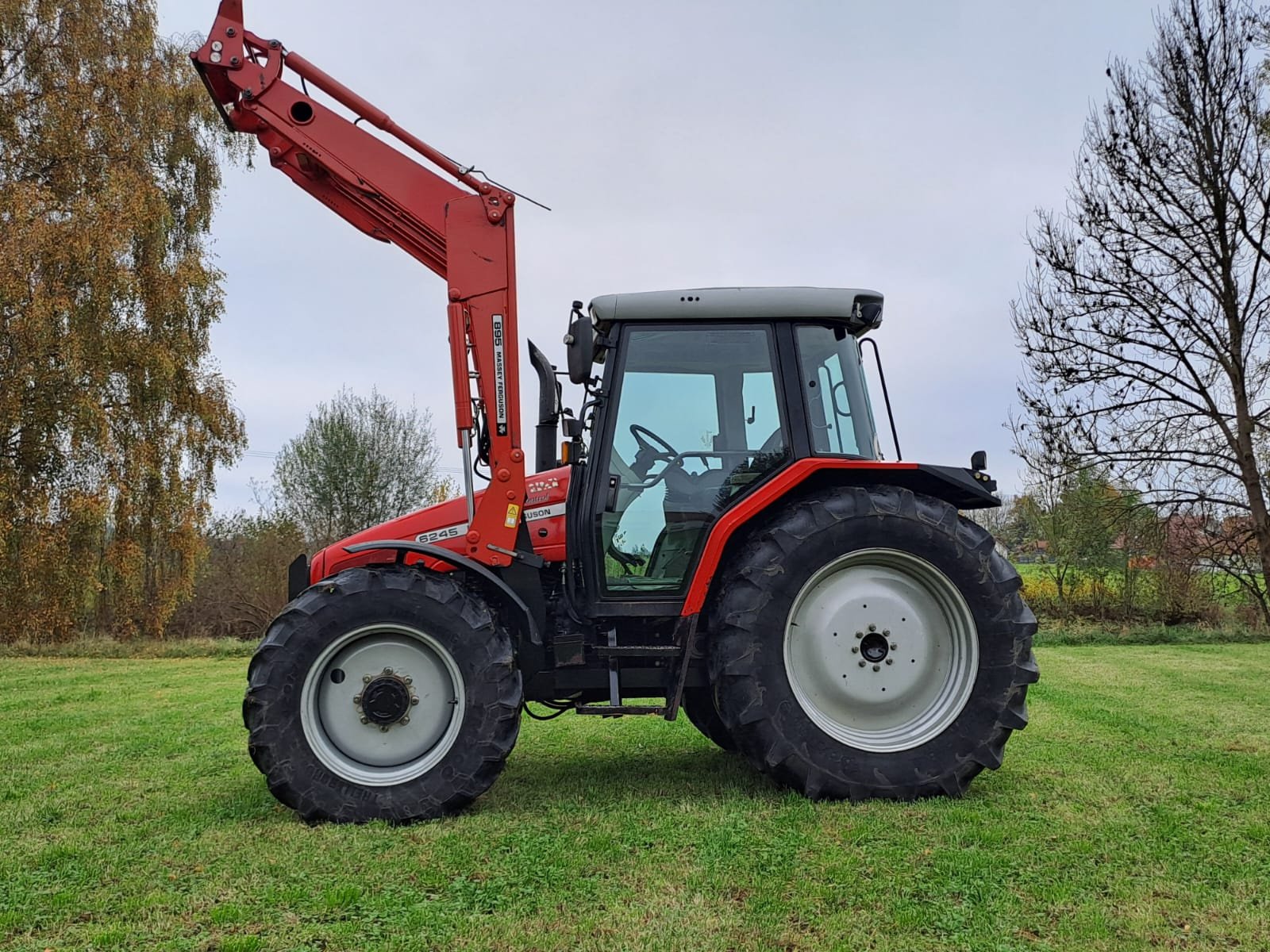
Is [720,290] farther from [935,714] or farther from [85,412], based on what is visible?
[85,412]

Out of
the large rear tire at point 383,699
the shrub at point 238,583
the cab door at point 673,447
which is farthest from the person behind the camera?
the shrub at point 238,583

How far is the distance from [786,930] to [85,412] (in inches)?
549

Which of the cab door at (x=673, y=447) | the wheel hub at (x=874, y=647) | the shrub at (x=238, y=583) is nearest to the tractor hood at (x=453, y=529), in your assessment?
the cab door at (x=673, y=447)

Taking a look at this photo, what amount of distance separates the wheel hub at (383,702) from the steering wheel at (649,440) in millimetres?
1588

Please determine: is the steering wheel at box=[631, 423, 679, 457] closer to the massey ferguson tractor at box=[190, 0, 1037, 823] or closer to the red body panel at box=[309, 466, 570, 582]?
the massey ferguson tractor at box=[190, 0, 1037, 823]

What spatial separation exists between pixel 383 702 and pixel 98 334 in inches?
503

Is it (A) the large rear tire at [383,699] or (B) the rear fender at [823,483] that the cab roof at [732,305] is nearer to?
(B) the rear fender at [823,483]

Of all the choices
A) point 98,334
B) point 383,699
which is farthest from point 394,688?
point 98,334

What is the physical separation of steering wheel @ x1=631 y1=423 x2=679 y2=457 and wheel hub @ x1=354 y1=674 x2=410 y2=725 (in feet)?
5.21

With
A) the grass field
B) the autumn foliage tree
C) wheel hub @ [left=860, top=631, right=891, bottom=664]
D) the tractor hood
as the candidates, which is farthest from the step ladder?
the autumn foliage tree

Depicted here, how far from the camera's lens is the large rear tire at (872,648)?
13.4 feet

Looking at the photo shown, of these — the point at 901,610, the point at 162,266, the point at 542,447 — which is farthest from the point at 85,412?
the point at 901,610

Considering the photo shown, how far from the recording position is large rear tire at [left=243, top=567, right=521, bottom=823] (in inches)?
154

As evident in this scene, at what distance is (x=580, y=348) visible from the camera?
14.3 ft
